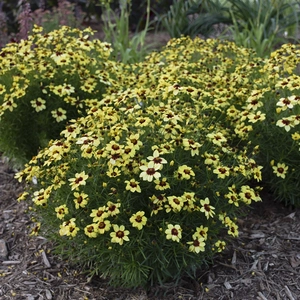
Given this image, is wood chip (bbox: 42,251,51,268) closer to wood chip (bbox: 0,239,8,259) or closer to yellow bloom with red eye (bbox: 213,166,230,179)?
wood chip (bbox: 0,239,8,259)

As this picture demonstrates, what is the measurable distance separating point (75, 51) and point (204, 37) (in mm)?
2929

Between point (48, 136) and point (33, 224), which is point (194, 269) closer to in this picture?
point (33, 224)

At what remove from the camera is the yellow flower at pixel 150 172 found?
216 cm

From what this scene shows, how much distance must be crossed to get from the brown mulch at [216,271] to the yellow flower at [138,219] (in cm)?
53

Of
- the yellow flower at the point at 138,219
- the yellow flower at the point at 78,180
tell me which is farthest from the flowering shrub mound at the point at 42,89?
the yellow flower at the point at 138,219

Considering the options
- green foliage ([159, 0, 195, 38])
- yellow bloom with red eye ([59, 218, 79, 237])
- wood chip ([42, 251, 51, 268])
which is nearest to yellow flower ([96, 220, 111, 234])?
yellow bloom with red eye ([59, 218, 79, 237])

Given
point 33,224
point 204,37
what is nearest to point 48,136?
point 33,224

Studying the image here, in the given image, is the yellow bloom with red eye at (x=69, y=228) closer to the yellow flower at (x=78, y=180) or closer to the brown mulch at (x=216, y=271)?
the yellow flower at (x=78, y=180)

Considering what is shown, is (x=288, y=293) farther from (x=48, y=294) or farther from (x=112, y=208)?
(x=48, y=294)

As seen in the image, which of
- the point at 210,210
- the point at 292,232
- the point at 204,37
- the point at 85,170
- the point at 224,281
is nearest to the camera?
the point at 210,210

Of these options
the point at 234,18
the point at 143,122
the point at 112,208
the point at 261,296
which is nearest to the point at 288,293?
the point at 261,296

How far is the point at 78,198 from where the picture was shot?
228cm

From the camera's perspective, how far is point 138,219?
7.33ft

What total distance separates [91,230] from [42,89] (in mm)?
1420
